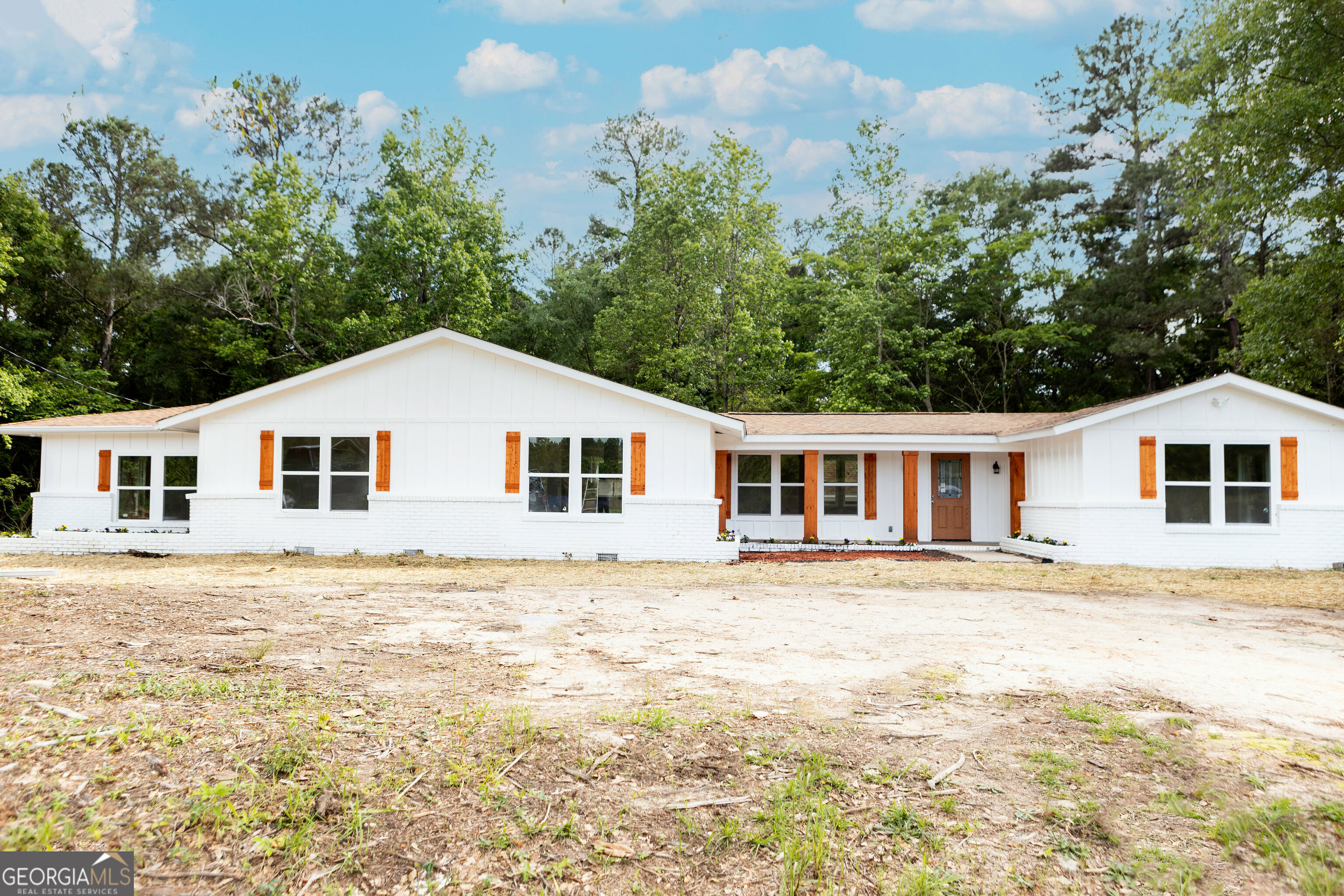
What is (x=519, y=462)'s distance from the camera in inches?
528

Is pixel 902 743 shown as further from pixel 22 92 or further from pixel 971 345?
pixel 22 92

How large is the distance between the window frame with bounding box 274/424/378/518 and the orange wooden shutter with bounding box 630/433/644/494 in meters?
4.76

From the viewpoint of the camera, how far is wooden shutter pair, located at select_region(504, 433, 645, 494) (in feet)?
43.9

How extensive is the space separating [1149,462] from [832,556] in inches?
226

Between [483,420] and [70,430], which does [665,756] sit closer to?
[483,420]

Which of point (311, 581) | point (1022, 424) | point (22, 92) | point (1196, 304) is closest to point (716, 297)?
point (1022, 424)

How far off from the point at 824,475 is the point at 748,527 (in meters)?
2.04

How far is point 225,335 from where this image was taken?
24.7m

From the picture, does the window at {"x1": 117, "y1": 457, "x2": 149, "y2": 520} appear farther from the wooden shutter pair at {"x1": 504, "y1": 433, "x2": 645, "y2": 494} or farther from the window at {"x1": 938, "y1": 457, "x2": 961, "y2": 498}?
the window at {"x1": 938, "y1": 457, "x2": 961, "y2": 498}

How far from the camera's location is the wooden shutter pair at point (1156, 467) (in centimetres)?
1270

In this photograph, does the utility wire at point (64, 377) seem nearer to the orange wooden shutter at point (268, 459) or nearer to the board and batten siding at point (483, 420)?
the orange wooden shutter at point (268, 459)

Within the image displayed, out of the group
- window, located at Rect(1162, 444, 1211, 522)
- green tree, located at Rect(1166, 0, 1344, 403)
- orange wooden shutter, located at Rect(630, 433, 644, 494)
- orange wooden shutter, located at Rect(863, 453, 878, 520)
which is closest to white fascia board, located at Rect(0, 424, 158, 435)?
orange wooden shutter, located at Rect(630, 433, 644, 494)

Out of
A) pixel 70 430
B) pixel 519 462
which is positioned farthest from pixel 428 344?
pixel 70 430

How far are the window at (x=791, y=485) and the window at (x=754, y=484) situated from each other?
0.29 metres
